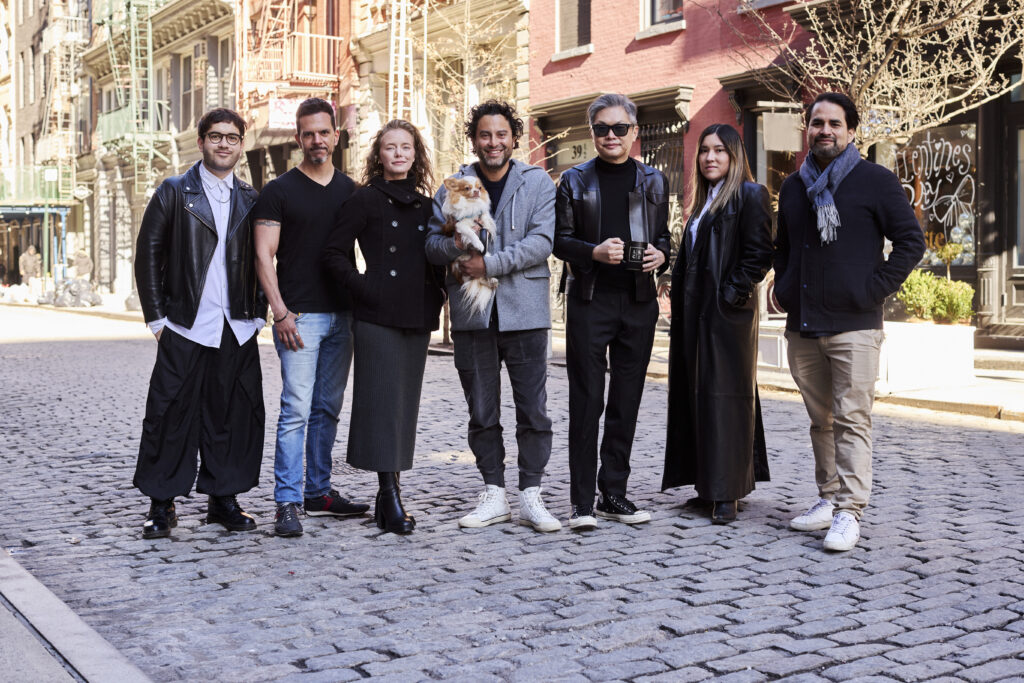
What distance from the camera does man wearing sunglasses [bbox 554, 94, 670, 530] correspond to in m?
5.92

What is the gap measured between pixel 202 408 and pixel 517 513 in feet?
5.51

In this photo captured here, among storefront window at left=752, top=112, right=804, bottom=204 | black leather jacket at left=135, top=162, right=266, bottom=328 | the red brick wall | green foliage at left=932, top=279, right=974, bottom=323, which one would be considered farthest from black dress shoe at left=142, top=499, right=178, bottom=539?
the red brick wall

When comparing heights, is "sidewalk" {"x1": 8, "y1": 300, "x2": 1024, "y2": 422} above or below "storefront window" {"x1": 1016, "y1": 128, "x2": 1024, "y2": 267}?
below

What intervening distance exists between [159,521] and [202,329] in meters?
0.93

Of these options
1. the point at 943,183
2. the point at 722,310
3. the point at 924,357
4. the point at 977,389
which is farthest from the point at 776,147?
the point at 722,310

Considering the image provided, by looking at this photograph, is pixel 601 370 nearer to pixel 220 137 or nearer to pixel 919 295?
pixel 220 137

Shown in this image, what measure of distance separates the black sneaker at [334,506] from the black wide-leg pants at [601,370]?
3.74 feet

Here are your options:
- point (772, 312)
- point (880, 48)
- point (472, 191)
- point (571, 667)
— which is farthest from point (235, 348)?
point (772, 312)

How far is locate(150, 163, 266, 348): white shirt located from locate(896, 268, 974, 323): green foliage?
897 cm

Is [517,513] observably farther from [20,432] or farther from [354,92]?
[354,92]

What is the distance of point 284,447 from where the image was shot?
19.7 feet

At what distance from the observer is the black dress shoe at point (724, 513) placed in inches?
240

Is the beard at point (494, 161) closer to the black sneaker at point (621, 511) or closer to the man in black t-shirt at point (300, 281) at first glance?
the man in black t-shirt at point (300, 281)

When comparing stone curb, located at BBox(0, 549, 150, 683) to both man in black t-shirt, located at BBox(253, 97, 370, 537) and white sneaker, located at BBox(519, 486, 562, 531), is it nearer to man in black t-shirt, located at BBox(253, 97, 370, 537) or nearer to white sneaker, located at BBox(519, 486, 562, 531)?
man in black t-shirt, located at BBox(253, 97, 370, 537)
